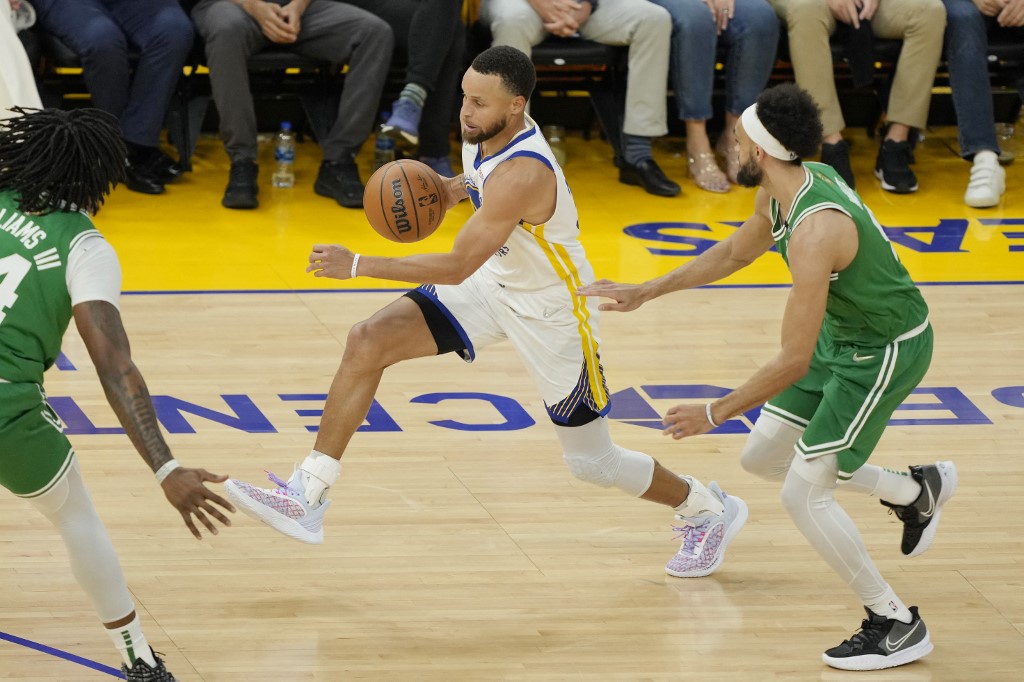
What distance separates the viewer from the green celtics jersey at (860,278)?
381 centimetres

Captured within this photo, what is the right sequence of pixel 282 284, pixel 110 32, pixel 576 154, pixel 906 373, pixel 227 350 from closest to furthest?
1. pixel 906 373
2. pixel 227 350
3. pixel 282 284
4. pixel 110 32
5. pixel 576 154

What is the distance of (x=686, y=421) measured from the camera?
366cm

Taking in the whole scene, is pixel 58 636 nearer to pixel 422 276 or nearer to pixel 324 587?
pixel 324 587

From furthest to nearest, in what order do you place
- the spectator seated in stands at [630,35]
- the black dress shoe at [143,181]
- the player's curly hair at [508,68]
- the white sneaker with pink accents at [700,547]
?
the spectator seated in stands at [630,35]
the black dress shoe at [143,181]
the white sneaker with pink accents at [700,547]
the player's curly hair at [508,68]

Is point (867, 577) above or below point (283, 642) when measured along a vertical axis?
above

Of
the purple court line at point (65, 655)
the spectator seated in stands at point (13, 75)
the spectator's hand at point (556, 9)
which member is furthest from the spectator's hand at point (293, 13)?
the purple court line at point (65, 655)

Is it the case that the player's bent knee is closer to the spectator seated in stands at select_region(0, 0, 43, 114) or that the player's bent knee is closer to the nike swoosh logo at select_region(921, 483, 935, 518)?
the nike swoosh logo at select_region(921, 483, 935, 518)

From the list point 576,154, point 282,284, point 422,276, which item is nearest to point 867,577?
point 422,276

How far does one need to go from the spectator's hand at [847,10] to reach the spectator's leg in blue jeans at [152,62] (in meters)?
3.90

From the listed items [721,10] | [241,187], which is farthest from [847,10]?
[241,187]

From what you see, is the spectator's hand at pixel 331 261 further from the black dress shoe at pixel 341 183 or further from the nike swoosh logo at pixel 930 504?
the black dress shoe at pixel 341 183

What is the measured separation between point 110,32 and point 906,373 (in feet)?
18.1

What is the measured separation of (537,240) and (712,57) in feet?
15.6

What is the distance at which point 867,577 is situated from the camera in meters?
3.92
